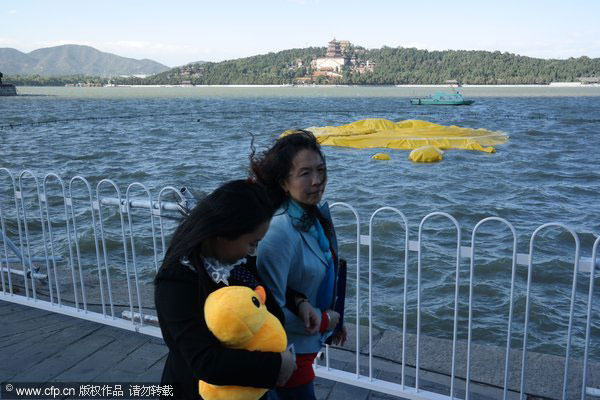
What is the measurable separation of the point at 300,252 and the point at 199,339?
66 centimetres

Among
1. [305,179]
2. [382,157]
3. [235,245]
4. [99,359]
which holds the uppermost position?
[305,179]

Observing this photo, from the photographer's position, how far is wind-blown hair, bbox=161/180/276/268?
5.75 ft

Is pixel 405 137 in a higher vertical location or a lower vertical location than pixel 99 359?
lower

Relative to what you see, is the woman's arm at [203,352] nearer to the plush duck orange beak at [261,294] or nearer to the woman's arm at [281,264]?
the plush duck orange beak at [261,294]

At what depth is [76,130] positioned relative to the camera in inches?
1463

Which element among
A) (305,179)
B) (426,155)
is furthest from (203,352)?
(426,155)

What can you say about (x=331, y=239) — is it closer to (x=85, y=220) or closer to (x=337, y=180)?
(x=85, y=220)

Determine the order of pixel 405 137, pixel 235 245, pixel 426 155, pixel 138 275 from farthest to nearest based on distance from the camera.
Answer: pixel 405 137
pixel 426 155
pixel 138 275
pixel 235 245

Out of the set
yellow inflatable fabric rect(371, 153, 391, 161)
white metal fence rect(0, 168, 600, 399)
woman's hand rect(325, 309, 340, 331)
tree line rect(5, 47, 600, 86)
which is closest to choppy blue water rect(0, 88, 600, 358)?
yellow inflatable fabric rect(371, 153, 391, 161)

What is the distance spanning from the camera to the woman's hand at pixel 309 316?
2.23 meters

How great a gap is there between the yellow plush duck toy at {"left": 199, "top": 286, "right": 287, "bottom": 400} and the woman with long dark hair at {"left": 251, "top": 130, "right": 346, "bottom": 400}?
1.30 feet

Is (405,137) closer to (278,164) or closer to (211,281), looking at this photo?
(278,164)

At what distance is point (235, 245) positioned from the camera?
1808 mm

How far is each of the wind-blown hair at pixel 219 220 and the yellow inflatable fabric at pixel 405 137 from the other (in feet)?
76.1
